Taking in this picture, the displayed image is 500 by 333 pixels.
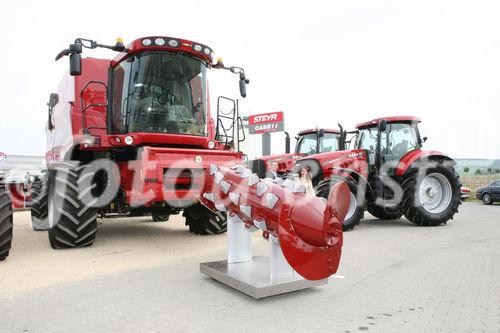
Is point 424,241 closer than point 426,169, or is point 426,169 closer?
point 424,241

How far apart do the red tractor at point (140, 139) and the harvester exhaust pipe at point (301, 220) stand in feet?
7.62

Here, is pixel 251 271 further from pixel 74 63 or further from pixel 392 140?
pixel 392 140

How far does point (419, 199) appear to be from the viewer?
30.1ft

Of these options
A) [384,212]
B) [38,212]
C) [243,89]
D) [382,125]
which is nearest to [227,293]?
[243,89]

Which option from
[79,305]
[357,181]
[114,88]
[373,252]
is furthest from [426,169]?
[79,305]

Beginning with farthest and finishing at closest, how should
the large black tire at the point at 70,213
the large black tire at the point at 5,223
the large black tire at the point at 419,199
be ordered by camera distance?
the large black tire at the point at 419,199 < the large black tire at the point at 70,213 < the large black tire at the point at 5,223

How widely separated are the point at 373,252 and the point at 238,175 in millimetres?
3267

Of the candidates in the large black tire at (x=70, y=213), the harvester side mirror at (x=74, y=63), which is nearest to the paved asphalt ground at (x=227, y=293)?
the large black tire at (x=70, y=213)

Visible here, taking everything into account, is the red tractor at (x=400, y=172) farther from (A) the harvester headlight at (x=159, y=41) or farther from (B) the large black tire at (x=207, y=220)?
(A) the harvester headlight at (x=159, y=41)

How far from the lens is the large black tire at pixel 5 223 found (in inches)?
222

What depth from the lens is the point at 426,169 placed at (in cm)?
942

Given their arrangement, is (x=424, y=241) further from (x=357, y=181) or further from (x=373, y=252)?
(x=357, y=181)

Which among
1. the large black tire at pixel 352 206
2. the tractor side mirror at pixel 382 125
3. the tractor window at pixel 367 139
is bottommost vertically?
the large black tire at pixel 352 206

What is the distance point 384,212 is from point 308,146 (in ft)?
11.0
